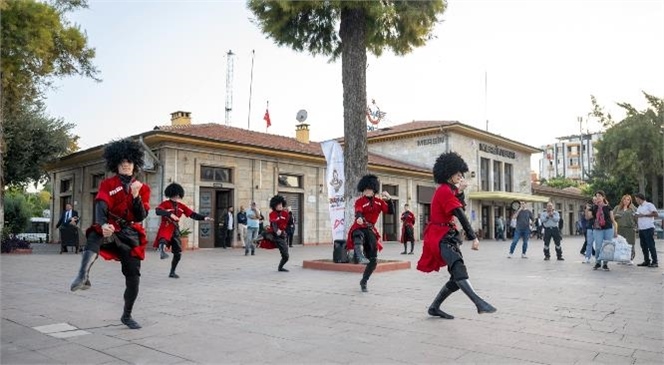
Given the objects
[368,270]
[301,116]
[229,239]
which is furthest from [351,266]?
[301,116]

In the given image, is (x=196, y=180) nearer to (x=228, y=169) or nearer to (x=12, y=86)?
(x=228, y=169)

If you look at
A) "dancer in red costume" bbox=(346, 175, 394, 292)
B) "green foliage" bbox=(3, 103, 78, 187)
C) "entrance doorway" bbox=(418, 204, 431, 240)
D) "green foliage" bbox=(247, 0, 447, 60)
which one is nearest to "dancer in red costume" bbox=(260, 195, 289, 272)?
"dancer in red costume" bbox=(346, 175, 394, 292)

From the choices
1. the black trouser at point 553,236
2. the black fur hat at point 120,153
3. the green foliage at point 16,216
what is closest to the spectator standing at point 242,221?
the black trouser at point 553,236

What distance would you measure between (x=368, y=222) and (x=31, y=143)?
18535 millimetres

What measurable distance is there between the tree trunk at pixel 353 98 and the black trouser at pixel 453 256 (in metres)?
6.09

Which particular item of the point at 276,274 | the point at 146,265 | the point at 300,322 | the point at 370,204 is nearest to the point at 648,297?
the point at 370,204

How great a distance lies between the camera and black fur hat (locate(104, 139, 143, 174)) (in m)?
5.20

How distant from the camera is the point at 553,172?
11075cm

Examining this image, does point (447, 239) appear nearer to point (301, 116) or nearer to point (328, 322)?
point (328, 322)

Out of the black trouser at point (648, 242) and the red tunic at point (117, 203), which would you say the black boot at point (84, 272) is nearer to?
the red tunic at point (117, 203)

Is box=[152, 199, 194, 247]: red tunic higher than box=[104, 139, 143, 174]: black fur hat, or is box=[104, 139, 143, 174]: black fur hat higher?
box=[104, 139, 143, 174]: black fur hat

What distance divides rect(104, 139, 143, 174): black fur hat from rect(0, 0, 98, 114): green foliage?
10.1 meters

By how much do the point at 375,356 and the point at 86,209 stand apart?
2221cm

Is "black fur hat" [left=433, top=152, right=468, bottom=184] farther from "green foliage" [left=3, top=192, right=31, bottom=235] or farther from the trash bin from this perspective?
"green foliage" [left=3, top=192, right=31, bottom=235]
